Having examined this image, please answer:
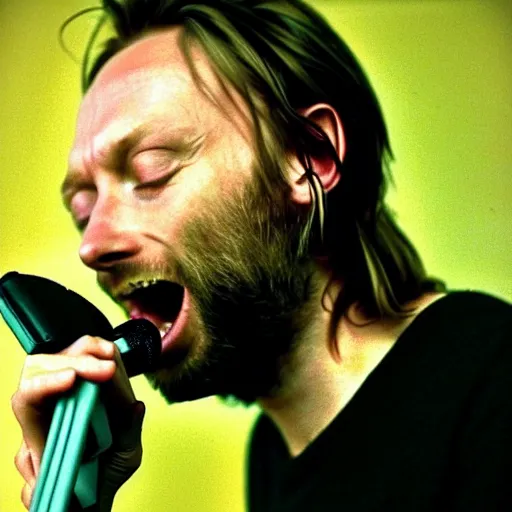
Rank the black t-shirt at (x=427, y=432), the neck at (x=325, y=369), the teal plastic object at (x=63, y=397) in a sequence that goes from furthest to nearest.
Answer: the neck at (x=325, y=369), the black t-shirt at (x=427, y=432), the teal plastic object at (x=63, y=397)

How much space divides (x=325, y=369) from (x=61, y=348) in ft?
1.08

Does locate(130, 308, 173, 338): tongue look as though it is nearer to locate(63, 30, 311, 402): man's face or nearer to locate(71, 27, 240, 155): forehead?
locate(63, 30, 311, 402): man's face

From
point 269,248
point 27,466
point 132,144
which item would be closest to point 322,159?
point 269,248

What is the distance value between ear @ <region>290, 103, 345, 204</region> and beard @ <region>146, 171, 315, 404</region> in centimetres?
2

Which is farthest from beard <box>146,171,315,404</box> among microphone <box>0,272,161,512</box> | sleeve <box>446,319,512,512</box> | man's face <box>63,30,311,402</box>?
sleeve <box>446,319,512,512</box>

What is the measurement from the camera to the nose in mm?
784

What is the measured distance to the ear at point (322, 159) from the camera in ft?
2.65

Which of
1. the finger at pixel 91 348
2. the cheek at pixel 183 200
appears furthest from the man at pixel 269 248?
the finger at pixel 91 348

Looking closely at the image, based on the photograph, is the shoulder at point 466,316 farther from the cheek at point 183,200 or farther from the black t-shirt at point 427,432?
the cheek at point 183,200

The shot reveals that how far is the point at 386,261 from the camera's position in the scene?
2.70 feet

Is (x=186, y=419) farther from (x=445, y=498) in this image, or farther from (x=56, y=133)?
(x=56, y=133)

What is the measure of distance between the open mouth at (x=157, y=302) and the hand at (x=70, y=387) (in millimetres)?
115

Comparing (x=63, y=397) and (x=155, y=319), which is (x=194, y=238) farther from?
(x=63, y=397)

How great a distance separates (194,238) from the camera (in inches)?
30.8
